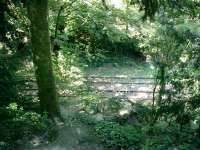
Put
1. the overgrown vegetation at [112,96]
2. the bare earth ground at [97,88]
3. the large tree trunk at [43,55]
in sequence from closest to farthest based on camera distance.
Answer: the overgrown vegetation at [112,96] → the large tree trunk at [43,55] → the bare earth ground at [97,88]

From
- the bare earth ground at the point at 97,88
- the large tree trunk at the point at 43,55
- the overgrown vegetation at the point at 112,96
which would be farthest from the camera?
the bare earth ground at the point at 97,88

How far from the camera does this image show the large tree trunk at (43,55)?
32.0ft

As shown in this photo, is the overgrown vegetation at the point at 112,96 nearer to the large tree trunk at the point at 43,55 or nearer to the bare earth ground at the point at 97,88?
the large tree trunk at the point at 43,55

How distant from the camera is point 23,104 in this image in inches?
453

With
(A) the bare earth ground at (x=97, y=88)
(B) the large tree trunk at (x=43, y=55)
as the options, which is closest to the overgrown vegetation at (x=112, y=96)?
(B) the large tree trunk at (x=43, y=55)

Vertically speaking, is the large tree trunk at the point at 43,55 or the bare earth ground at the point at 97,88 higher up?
the large tree trunk at the point at 43,55

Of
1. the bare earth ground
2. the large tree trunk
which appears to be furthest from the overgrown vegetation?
the bare earth ground

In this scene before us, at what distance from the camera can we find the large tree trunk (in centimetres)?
974

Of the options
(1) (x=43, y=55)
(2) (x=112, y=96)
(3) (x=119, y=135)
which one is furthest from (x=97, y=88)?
(1) (x=43, y=55)

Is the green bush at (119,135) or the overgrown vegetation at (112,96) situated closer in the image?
the overgrown vegetation at (112,96)

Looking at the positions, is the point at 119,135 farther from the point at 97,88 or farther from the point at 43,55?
the point at 97,88

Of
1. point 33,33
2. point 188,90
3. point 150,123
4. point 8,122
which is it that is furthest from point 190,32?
point 8,122

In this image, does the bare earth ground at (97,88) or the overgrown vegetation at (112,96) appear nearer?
the overgrown vegetation at (112,96)

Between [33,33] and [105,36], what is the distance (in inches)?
432
